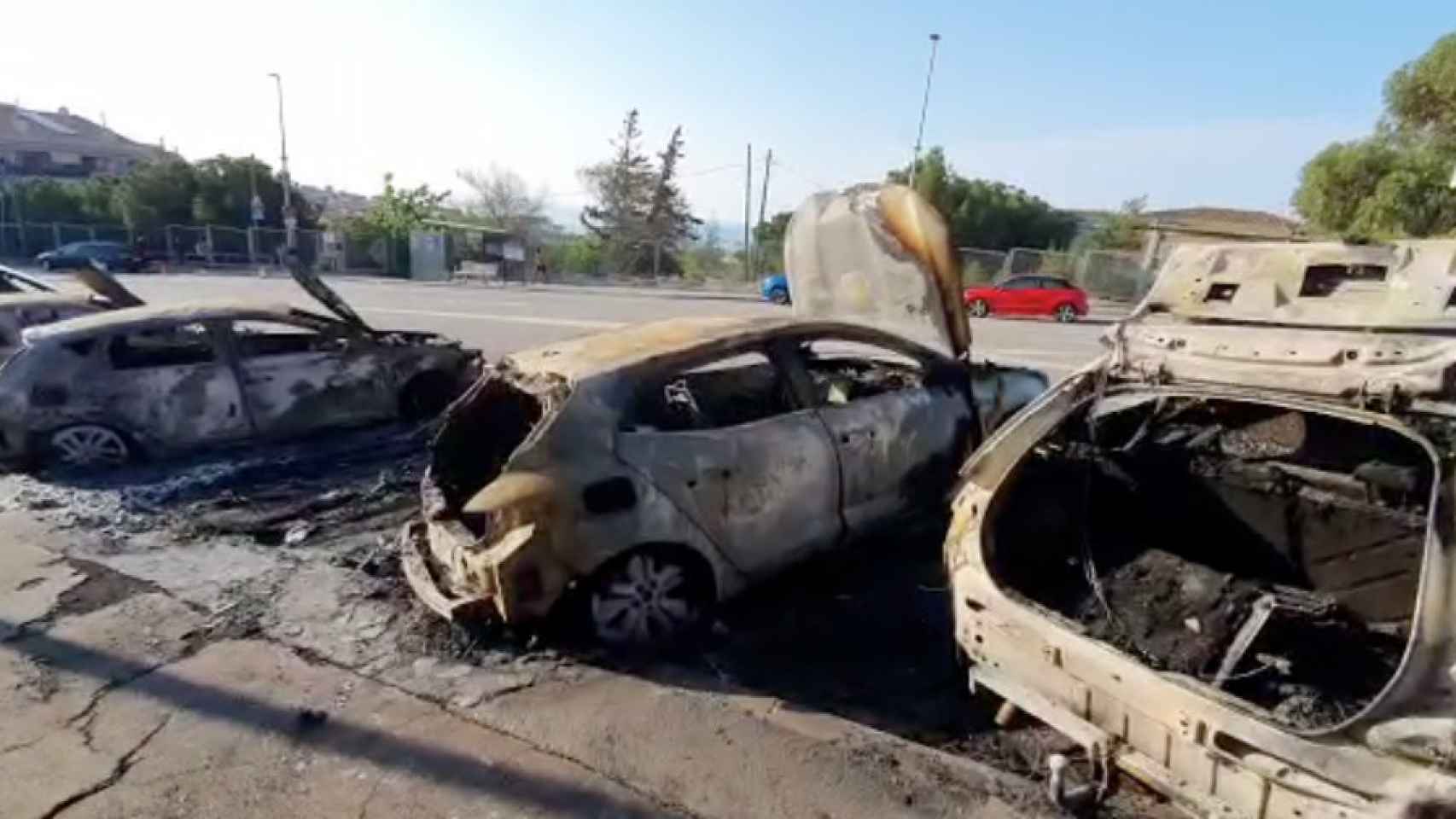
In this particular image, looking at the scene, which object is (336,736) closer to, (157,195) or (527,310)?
(527,310)

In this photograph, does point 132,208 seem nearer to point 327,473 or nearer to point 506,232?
point 506,232

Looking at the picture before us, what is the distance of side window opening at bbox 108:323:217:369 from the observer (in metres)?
6.95

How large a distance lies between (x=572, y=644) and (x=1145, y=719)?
2.45 m

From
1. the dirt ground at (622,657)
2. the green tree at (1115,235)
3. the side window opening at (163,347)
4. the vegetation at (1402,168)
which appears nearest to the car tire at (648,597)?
the dirt ground at (622,657)

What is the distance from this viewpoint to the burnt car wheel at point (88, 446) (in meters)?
6.87

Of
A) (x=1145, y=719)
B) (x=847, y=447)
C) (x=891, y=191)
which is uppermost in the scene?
(x=891, y=191)

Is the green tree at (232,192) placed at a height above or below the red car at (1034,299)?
above

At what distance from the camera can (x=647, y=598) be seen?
4.11 metres

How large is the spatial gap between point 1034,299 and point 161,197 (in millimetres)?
38750

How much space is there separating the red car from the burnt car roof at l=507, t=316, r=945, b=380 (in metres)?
18.7

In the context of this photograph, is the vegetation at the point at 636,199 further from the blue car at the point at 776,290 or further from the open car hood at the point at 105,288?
the open car hood at the point at 105,288

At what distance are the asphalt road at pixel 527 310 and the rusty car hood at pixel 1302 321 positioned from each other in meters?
6.45

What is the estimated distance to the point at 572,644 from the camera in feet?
13.6

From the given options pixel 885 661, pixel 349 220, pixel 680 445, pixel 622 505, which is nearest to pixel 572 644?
pixel 622 505
